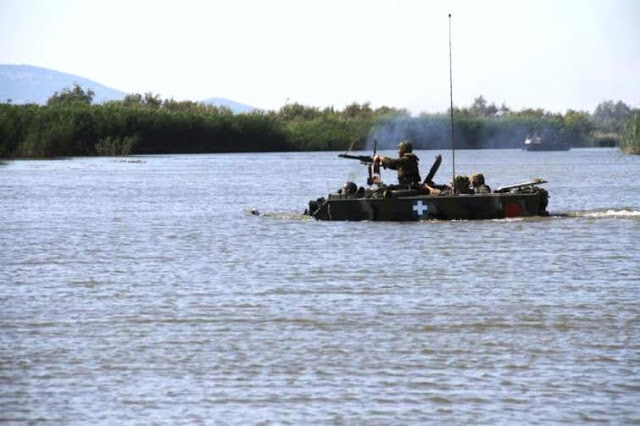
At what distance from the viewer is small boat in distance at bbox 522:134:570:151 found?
Result: 12624 cm

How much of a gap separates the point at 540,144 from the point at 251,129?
81.2ft

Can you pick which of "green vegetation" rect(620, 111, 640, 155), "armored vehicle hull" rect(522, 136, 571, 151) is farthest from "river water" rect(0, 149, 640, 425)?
"armored vehicle hull" rect(522, 136, 571, 151)

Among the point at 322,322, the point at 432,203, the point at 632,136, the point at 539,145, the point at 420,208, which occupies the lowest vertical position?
the point at 539,145

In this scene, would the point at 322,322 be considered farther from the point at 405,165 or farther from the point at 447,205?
the point at 405,165

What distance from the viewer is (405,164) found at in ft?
107

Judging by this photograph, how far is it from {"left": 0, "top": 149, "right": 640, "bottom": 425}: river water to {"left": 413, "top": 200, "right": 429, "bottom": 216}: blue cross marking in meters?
0.29

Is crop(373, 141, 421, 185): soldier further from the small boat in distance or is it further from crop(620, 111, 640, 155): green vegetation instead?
the small boat in distance

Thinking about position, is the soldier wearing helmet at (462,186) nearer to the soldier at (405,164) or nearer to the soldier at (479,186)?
the soldier at (479,186)

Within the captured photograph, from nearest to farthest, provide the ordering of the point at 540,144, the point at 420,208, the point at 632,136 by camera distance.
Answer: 1. the point at 420,208
2. the point at 632,136
3. the point at 540,144

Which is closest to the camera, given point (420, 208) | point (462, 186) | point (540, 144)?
point (420, 208)

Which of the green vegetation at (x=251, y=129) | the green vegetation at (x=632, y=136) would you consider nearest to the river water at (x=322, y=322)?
the green vegetation at (x=251, y=129)

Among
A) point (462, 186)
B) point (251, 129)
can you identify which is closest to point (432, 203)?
point (462, 186)

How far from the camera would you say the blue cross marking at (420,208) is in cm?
3203

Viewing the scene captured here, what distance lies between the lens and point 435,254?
26422 mm
